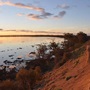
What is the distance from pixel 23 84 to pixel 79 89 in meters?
27.3

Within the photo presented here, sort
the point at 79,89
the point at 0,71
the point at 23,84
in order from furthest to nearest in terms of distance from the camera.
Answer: the point at 0,71
the point at 23,84
the point at 79,89

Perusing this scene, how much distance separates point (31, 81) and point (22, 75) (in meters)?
2.39

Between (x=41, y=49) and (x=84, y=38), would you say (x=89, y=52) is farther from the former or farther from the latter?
(x=41, y=49)

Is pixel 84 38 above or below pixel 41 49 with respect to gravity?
above

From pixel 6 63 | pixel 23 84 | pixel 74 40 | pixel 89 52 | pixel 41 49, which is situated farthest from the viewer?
pixel 6 63

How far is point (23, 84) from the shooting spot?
149 ft

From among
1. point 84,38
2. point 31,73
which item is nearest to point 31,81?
point 31,73

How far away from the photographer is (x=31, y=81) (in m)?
47.5

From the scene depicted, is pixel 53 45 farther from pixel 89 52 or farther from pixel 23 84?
pixel 89 52

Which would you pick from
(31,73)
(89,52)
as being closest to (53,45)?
(31,73)

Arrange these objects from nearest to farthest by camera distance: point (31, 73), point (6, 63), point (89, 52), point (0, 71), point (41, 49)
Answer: point (89, 52), point (31, 73), point (0, 71), point (41, 49), point (6, 63)

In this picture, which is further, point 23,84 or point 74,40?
point 74,40

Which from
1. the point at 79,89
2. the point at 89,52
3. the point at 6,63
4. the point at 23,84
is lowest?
the point at 6,63

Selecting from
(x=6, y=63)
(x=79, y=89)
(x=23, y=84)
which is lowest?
(x=6, y=63)
